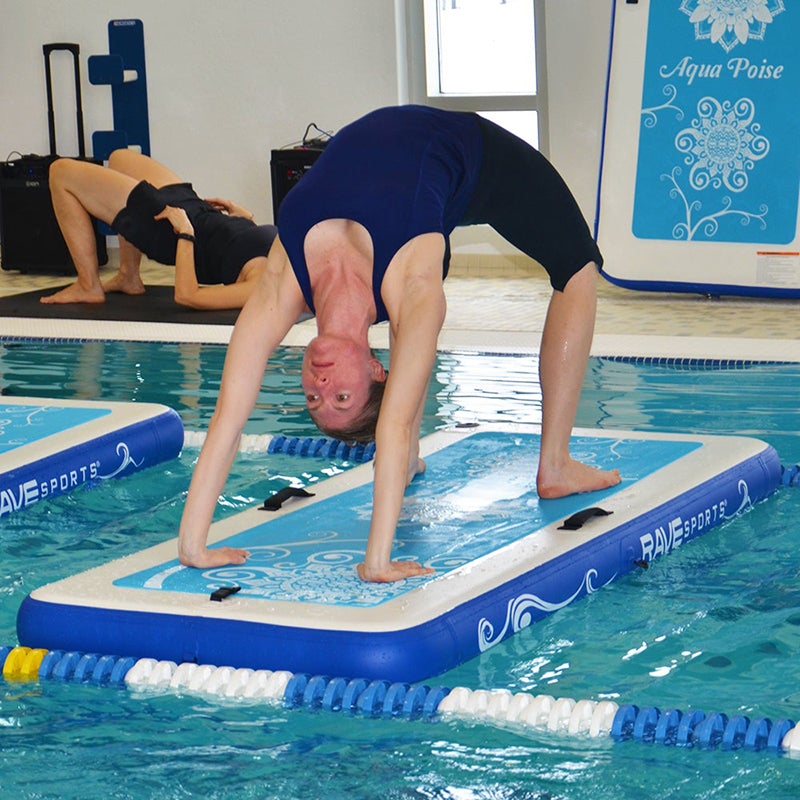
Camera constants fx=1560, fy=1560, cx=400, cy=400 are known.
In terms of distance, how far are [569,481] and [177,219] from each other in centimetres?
461

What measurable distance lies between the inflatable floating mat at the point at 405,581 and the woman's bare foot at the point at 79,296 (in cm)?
476

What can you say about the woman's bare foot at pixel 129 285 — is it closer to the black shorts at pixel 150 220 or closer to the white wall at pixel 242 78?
the black shorts at pixel 150 220

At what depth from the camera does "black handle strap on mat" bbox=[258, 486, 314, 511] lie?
4.06 meters

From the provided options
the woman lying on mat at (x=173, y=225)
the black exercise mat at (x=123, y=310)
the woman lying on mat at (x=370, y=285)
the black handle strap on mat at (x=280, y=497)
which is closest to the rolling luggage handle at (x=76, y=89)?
the black exercise mat at (x=123, y=310)

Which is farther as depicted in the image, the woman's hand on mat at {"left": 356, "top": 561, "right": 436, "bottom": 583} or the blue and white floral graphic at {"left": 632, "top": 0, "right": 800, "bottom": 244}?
the blue and white floral graphic at {"left": 632, "top": 0, "right": 800, "bottom": 244}

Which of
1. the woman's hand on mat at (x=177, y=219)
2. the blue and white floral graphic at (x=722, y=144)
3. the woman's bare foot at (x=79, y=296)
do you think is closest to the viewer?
the woman's hand on mat at (x=177, y=219)

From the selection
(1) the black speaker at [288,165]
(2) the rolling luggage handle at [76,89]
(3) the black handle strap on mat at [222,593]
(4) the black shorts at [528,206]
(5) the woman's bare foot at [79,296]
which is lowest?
(5) the woman's bare foot at [79,296]

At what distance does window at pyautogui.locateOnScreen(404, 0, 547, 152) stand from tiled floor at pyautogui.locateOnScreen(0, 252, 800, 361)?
141 centimetres

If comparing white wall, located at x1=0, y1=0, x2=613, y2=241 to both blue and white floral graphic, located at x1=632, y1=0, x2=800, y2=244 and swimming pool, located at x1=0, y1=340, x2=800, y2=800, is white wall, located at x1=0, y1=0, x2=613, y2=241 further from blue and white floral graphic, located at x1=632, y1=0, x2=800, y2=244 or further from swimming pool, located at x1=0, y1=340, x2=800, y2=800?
swimming pool, located at x1=0, y1=340, x2=800, y2=800

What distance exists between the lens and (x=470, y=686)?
3121 mm

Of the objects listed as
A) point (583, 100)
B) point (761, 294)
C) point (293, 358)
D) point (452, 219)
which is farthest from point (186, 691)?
point (583, 100)

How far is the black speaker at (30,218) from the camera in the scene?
414 inches

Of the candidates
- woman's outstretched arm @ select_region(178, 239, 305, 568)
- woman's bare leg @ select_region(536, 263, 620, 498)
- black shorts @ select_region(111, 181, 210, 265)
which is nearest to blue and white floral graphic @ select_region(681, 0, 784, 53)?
black shorts @ select_region(111, 181, 210, 265)

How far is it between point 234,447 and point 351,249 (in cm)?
51
